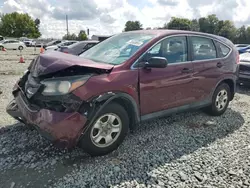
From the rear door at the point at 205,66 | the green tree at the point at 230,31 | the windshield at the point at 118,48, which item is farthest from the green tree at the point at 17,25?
the rear door at the point at 205,66

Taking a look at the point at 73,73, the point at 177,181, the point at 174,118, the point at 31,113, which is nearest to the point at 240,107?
the point at 174,118

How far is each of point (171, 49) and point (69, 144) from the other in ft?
7.43

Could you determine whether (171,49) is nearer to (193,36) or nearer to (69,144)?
(193,36)

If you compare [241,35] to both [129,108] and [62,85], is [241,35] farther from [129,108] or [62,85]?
[62,85]

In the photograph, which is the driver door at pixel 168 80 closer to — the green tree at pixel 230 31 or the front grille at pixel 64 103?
the front grille at pixel 64 103

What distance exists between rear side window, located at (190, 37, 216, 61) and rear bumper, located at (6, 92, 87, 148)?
2.50 metres

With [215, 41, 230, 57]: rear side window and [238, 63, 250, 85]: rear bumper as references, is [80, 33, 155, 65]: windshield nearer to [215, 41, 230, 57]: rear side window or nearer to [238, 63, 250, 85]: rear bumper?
[215, 41, 230, 57]: rear side window

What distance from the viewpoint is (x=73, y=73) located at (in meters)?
2.86

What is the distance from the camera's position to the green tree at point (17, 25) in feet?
232

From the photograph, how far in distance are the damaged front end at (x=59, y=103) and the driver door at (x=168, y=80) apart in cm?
75

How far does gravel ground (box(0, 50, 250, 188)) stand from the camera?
266 centimetres

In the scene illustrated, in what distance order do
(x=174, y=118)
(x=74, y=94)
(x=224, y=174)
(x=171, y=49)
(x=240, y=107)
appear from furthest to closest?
(x=240, y=107)
(x=174, y=118)
(x=171, y=49)
(x=224, y=174)
(x=74, y=94)

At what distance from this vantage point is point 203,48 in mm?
4395

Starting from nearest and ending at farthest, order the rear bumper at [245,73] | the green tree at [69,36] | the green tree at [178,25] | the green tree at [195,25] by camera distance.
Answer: the rear bumper at [245,73] < the green tree at [178,25] < the green tree at [195,25] < the green tree at [69,36]
